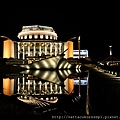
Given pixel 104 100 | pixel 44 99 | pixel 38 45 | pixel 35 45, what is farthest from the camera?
pixel 38 45

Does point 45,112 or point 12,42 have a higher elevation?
point 12,42

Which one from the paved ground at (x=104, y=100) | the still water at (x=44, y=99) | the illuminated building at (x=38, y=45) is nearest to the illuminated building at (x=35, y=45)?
the illuminated building at (x=38, y=45)

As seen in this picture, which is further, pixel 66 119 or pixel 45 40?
pixel 45 40

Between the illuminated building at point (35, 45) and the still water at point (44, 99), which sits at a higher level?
the illuminated building at point (35, 45)

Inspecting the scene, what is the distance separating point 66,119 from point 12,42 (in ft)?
211

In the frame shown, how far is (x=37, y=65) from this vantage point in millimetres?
30625

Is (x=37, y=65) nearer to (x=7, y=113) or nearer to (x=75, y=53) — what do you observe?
(x=7, y=113)

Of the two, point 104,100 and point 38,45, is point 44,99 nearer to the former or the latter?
point 104,100

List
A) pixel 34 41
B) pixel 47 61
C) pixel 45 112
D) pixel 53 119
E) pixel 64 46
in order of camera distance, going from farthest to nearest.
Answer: pixel 64 46 < pixel 34 41 < pixel 47 61 < pixel 45 112 < pixel 53 119

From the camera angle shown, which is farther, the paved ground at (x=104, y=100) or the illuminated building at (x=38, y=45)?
the illuminated building at (x=38, y=45)

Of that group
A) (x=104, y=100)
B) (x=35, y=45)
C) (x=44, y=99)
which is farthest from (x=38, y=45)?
(x=104, y=100)

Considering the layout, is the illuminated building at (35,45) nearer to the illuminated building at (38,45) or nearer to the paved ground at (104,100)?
the illuminated building at (38,45)

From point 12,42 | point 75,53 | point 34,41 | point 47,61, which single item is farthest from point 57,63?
point 75,53

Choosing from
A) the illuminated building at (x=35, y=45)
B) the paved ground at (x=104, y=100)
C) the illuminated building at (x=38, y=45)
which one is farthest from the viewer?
the illuminated building at (x=38, y=45)
